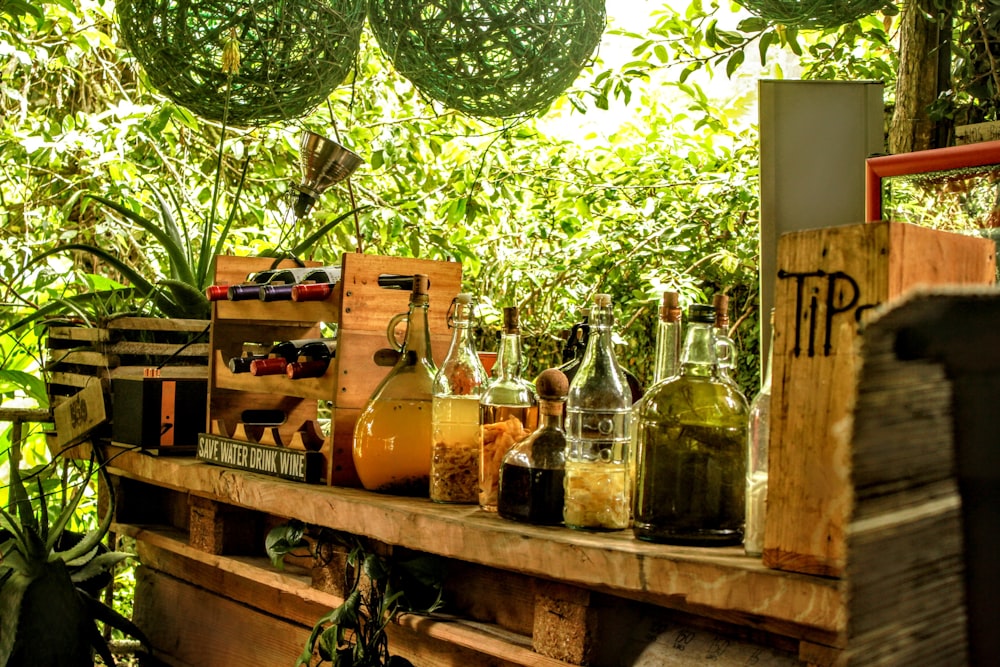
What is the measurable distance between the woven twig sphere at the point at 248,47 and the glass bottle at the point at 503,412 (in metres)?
0.67

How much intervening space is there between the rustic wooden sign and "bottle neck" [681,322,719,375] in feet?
2.33

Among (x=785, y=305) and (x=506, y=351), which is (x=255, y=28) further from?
(x=785, y=305)

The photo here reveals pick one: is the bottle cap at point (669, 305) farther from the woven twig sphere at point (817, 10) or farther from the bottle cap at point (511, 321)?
the woven twig sphere at point (817, 10)

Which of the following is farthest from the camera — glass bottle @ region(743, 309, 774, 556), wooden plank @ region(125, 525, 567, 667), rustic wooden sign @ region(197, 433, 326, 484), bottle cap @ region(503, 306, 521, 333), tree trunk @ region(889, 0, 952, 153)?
tree trunk @ region(889, 0, 952, 153)

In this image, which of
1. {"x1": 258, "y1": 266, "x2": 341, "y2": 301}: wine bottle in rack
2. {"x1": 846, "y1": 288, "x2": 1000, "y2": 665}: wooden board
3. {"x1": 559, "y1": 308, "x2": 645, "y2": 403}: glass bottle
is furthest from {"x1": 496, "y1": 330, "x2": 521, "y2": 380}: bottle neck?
{"x1": 846, "y1": 288, "x2": 1000, "y2": 665}: wooden board

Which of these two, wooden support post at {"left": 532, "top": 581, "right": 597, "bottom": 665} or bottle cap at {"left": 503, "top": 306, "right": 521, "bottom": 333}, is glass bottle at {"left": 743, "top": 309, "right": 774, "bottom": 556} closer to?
wooden support post at {"left": 532, "top": 581, "right": 597, "bottom": 665}

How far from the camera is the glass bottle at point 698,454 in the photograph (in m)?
1.01

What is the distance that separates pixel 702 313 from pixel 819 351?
0.20 metres

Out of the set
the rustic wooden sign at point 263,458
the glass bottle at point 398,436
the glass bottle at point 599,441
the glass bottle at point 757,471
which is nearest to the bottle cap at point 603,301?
the glass bottle at point 599,441

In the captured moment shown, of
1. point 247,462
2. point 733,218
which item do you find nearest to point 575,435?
point 247,462

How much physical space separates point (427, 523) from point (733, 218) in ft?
6.96

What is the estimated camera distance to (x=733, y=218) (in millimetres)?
3072

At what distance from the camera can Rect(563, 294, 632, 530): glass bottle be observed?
43.1 inches

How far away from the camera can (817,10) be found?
138 cm
